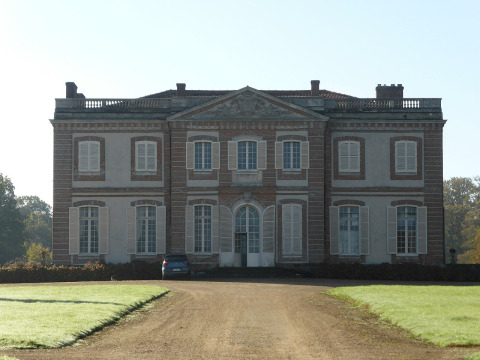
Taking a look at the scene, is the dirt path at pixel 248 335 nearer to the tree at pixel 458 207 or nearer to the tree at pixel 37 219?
the tree at pixel 458 207

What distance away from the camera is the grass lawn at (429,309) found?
14.7 metres

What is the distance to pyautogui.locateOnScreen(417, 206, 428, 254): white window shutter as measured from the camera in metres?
39.0

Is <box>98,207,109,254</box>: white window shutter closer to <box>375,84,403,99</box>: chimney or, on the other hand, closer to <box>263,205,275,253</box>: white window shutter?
<box>263,205,275,253</box>: white window shutter

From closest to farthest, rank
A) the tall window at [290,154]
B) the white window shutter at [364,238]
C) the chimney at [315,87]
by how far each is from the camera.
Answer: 1. the tall window at [290,154]
2. the white window shutter at [364,238]
3. the chimney at [315,87]

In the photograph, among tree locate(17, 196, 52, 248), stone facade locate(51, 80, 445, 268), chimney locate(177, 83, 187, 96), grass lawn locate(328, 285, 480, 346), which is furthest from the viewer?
tree locate(17, 196, 52, 248)

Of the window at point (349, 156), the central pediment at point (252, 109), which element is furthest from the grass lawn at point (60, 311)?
the window at point (349, 156)

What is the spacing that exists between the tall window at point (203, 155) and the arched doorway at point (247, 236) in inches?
111

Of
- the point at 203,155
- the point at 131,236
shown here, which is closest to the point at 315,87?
the point at 203,155

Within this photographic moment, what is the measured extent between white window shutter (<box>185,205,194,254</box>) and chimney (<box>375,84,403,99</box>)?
40.9 feet

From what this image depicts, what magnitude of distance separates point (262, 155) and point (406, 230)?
27.6 ft

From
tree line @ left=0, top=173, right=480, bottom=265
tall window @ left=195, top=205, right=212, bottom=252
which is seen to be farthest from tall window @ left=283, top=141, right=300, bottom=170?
tree line @ left=0, top=173, right=480, bottom=265

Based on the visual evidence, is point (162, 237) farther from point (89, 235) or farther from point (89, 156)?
point (89, 156)

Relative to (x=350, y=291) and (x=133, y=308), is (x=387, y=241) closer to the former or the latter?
(x=350, y=291)

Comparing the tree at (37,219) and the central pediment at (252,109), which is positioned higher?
the central pediment at (252,109)
